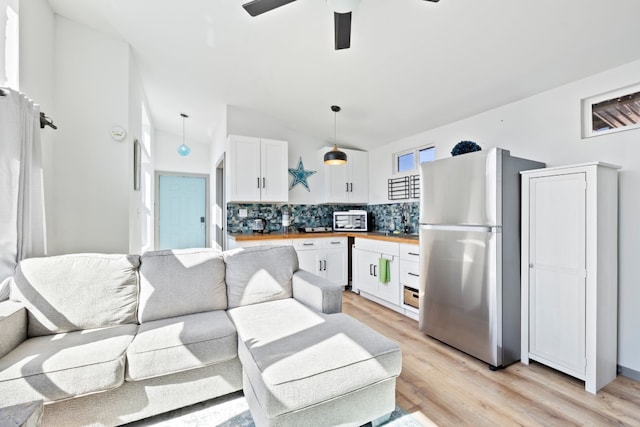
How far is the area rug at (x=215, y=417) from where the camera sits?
1535mm

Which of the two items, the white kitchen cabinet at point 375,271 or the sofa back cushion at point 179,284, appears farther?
the white kitchen cabinet at point 375,271

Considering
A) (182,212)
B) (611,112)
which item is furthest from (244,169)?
(611,112)

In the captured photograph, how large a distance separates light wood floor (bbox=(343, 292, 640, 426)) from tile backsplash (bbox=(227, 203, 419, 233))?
1.98 metres

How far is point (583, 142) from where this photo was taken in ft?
7.32

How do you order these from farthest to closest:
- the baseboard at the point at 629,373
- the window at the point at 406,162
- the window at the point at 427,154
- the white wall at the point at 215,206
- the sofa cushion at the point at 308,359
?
the white wall at the point at 215,206, the window at the point at 406,162, the window at the point at 427,154, the baseboard at the point at 629,373, the sofa cushion at the point at 308,359

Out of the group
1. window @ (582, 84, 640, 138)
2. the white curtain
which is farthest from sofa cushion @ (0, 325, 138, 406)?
window @ (582, 84, 640, 138)

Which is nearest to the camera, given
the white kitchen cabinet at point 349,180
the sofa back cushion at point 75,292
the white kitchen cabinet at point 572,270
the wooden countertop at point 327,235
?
the sofa back cushion at point 75,292

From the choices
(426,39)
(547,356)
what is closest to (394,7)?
(426,39)

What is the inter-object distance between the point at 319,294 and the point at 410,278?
1.50 m

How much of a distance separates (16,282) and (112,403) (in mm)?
981

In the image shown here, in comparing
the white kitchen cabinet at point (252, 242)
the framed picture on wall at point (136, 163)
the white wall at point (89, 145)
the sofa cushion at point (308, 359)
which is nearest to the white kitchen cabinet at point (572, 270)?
the sofa cushion at point (308, 359)

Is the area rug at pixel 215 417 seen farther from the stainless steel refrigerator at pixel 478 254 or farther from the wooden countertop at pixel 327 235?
the wooden countertop at pixel 327 235

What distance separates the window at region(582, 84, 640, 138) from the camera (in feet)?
6.63

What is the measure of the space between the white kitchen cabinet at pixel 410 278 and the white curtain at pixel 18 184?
321 centimetres
